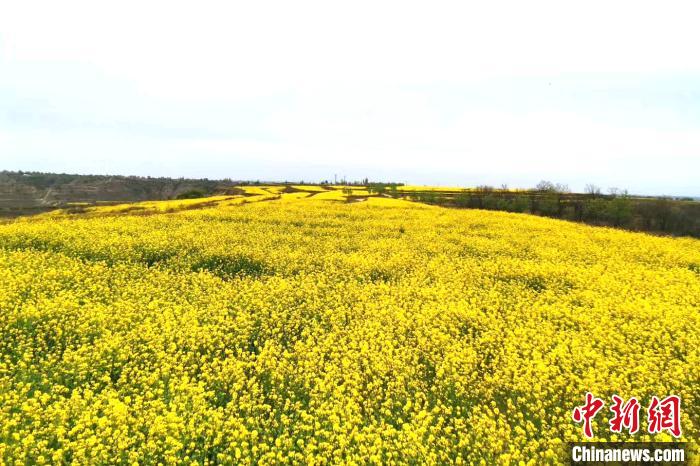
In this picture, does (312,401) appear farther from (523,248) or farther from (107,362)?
(523,248)

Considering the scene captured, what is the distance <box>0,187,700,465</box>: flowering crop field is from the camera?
5.20m

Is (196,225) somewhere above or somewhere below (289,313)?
above

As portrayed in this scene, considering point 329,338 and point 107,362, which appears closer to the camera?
point 107,362

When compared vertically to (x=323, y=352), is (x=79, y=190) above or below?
above

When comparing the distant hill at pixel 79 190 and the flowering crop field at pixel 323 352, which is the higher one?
the distant hill at pixel 79 190

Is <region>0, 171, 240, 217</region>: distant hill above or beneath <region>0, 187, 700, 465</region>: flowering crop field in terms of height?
above

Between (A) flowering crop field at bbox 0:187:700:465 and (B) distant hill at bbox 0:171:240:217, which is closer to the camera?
(A) flowering crop field at bbox 0:187:700:465

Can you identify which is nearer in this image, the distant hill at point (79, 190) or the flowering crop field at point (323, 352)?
the flowering crop field at point (323, 352)

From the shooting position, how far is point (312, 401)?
19.8 ft

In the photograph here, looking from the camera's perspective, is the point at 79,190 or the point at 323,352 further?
the point at 79,190

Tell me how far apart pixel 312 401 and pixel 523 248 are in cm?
1613

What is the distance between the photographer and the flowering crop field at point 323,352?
5195mm

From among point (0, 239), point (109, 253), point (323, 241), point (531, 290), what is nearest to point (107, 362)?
point (109, 253)

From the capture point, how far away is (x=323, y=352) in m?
7.88
